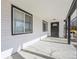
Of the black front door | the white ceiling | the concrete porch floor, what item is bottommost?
the concrete porch floor

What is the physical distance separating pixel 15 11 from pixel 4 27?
1.27m

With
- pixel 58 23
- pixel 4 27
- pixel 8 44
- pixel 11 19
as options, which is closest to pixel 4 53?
pixel 8 44

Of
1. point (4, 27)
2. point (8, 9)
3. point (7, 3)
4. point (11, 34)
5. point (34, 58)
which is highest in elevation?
point (7, 3)

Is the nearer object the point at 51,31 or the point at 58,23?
the point at 58,23

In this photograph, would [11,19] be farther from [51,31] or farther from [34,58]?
[51,31]

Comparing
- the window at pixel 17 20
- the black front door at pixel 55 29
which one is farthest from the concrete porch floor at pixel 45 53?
the black front door at pixel 55 29

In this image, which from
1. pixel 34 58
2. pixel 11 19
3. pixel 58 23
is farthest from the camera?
pixel 58 23

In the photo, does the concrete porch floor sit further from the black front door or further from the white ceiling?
the black front door

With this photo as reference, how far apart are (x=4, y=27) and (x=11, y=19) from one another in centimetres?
63

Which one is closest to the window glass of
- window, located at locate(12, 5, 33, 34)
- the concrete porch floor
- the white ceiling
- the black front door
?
window, located at locate(12, 5, 33, 34)

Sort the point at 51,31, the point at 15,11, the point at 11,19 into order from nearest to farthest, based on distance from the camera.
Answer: the point at 11,19 < the point at 15,11 < the point at 51,31

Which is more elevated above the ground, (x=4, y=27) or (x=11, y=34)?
(x=4, y=27)

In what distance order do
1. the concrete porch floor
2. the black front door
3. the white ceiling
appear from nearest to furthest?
1. the concrete porch floor
2. the white ceiling
3. the black front door

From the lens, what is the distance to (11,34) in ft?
13.9
